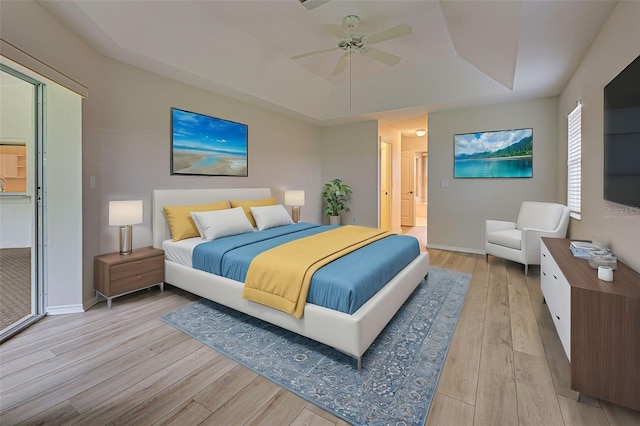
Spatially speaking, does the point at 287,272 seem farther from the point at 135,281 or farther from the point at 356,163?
the point at 356,163

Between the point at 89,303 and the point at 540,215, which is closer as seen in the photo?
the point at 89,303

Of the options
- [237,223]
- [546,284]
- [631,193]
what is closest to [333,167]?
[237,223]

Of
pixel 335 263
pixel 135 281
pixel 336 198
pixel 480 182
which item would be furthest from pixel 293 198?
pixel 480 182

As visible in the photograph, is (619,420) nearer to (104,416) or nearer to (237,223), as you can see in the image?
(104,416)

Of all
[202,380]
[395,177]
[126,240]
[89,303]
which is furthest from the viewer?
[395,177]

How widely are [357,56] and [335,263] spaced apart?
11.0ft

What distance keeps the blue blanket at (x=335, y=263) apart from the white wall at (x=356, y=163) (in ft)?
8.45

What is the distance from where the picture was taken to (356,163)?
19.8ft

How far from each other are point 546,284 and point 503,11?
2.37 m

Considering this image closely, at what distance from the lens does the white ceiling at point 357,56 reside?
2500 mm

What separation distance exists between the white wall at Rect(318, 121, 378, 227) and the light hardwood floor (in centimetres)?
355

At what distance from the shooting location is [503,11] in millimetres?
2506

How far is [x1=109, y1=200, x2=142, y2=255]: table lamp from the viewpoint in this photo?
2.85 meters

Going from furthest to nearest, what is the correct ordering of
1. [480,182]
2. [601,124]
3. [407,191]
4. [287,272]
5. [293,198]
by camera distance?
[407,191] < [293,198] < [480,182] < [601,124] < [287,272]
